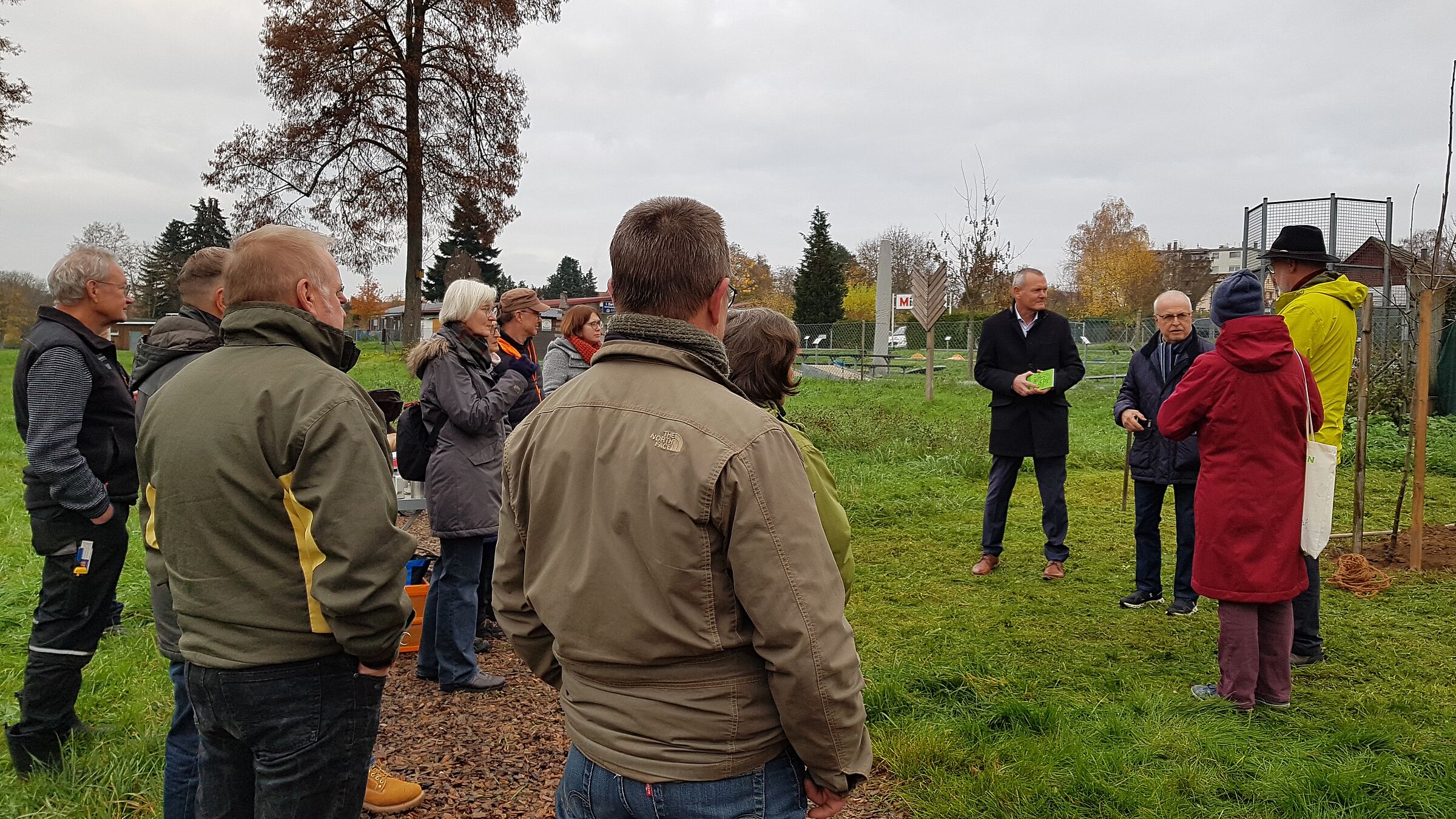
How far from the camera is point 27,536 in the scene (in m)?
8.27

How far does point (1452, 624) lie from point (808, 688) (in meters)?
5.34

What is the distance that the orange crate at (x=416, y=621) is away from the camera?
4.99 meters

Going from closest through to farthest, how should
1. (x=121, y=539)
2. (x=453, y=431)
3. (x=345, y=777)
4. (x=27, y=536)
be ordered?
(x=345, y=777), (x=121, y=539), (x=453, y=431), (x=27, y=536)

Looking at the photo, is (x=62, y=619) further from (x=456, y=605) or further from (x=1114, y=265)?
(x=1114, y=265)

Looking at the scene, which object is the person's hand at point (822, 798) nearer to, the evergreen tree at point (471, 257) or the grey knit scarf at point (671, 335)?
the grey knit scarf at point (671, 335)

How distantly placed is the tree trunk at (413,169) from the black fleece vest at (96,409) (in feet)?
85.2

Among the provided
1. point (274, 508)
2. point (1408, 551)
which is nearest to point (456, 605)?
point (274, 508)

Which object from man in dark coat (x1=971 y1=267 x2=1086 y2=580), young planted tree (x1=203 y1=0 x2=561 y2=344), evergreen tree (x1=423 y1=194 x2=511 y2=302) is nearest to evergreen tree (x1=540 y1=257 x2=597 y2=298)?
evergreen tree (x1=423 y1=194 x2=511 y2=302)

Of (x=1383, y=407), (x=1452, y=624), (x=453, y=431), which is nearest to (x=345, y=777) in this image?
(x=453, y=431)

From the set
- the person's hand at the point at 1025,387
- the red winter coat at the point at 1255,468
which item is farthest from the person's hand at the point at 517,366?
the person's hand at the point at 1025,387

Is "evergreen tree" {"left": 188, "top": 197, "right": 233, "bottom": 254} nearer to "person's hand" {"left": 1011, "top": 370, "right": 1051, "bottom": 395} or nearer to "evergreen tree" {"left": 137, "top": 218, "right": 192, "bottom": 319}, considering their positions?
"evergreen tree" {"left": 137, "top": 218, "right": 192, "bottom": 319}

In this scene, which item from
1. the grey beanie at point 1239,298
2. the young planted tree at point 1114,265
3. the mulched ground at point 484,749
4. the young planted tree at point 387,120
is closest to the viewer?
the mulched ground at point 484,749

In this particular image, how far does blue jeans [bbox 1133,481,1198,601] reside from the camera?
557 centimetres

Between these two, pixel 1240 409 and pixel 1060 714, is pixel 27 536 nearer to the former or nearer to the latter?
pixel 1060 714
